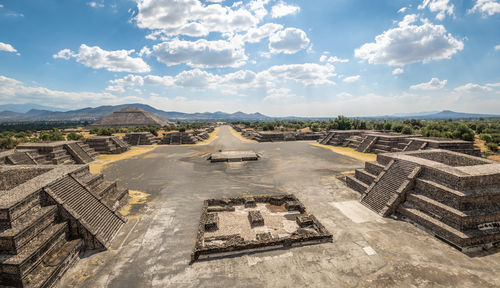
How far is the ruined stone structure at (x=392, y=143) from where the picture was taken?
97.3 feet

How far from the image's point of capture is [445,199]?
1300 cm

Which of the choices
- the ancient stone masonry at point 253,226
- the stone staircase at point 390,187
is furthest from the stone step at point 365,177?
the ancient stone masonry at point 253,226

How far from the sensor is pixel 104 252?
11312 millimetres

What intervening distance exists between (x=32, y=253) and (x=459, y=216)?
2227 centimetres

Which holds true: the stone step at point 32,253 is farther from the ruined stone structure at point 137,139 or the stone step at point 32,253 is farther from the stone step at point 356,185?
the ruined stone structure at point 137,139

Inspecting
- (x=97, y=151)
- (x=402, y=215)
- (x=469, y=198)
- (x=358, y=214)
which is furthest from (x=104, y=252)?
(x=97, y=151)

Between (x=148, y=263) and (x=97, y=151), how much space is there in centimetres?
3765

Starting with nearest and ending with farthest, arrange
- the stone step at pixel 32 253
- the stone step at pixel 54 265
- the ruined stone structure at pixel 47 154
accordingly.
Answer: the stone step at pixel 32 253, the stone step at pixel 54 265, the ruined stone structure at pixel 47 154

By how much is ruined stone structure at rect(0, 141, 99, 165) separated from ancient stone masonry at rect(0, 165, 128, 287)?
12363 mm

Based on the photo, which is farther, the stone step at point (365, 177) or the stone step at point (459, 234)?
the stone step at point (365, 177)

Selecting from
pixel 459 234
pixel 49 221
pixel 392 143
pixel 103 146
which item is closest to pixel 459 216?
pixel 459 234

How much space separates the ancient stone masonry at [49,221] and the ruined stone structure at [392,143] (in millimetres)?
39774

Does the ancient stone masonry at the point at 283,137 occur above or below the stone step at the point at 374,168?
above

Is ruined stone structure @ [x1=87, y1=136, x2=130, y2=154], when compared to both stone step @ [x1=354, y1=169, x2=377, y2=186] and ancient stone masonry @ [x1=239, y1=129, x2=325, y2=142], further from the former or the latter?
stone step @ [x1=354, y1=169, x2=377, y2=186]
